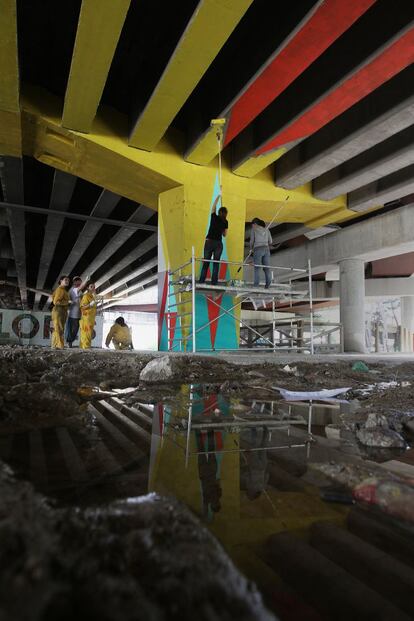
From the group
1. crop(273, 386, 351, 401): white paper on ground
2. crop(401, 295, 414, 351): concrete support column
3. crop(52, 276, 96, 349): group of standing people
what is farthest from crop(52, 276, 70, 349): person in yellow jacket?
crop(401, 295, 414, 351): concrete support column

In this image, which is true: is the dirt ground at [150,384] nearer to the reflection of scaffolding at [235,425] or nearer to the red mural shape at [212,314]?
the reflection of scaffolding at [235,425]

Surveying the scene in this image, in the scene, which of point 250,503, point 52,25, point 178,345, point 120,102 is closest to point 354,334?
point 178,345

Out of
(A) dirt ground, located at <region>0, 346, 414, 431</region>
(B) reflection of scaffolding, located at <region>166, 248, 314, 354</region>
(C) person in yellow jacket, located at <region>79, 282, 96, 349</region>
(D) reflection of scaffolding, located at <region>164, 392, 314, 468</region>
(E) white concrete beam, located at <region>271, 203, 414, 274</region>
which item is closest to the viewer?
(D) reflection of scaffolding, located at <region>164, 392, 314, 468</region>

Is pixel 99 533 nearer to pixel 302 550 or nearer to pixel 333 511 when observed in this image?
pixel 302 550

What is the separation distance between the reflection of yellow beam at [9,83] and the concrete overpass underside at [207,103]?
0.07 feet

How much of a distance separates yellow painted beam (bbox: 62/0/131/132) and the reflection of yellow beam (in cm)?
76

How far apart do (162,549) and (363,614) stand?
0.50 meters

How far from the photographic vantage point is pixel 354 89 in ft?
19.7

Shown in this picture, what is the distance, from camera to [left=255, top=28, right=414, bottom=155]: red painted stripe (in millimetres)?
→ 5232

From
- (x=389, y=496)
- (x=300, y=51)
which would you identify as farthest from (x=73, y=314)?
(x=389, y=496)

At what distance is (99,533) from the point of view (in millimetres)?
1014

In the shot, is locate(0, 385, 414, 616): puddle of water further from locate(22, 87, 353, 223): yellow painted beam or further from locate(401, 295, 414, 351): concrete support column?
locate(401, 295, 414, 351): concrete support column

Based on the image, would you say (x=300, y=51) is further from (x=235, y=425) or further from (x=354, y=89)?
(x=235, y=425)

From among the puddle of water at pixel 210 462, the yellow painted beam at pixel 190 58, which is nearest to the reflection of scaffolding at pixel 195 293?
the yellow painted beam at pixel 190 58
